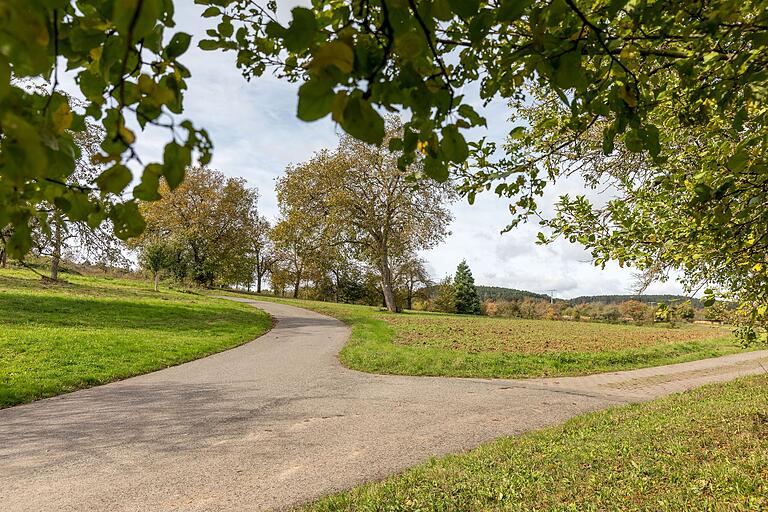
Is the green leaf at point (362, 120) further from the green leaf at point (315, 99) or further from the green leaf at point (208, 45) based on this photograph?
the green leaf at point (208, 45)

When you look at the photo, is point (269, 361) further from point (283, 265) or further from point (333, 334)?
point (283, 265)

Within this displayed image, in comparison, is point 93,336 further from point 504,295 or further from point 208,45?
point 504,295

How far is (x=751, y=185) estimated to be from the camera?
331 centimetres

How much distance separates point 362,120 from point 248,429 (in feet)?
19.5

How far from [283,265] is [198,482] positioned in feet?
151

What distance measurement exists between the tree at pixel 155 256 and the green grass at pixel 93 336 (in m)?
6.80

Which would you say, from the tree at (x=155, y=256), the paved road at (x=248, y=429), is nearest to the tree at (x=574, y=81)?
Answer: the paved road at (x=248, y=429)

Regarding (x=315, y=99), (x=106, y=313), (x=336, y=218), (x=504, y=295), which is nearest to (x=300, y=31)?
(x=315, y=99)

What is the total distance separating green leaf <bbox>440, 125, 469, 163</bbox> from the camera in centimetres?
128

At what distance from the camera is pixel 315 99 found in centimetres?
92

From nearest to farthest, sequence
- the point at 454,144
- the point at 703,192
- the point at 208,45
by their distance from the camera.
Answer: the point at 454,144 < the point at 208,45 < the point at 703,192

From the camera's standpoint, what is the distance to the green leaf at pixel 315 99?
905mm

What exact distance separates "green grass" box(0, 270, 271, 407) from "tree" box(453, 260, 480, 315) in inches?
1319

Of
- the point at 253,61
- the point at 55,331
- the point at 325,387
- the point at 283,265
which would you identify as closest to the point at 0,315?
the point at 55,331
